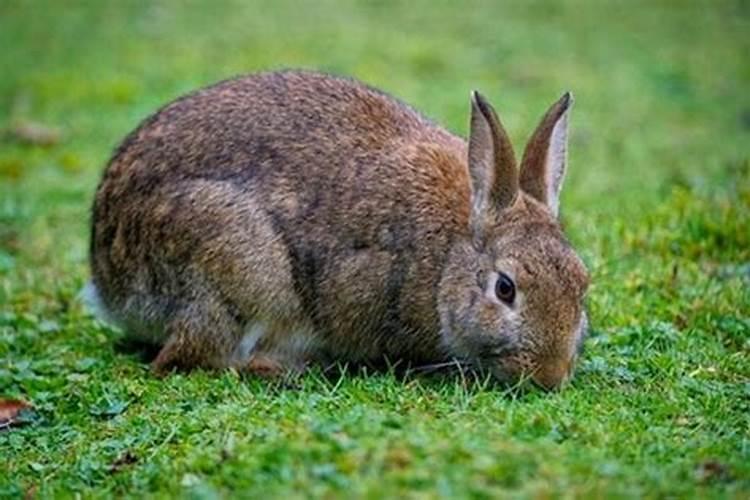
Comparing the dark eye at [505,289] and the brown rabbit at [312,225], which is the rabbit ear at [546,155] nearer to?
the brown rabbit at [312,225]

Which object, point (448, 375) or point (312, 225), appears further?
point (312, 225)

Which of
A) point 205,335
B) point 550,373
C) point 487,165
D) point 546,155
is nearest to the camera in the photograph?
point 550,373

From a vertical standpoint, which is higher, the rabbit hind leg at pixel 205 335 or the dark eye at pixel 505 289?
the dark eye at pixel 505 289

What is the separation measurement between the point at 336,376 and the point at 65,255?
3.25 metres

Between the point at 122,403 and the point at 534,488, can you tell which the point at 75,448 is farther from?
the point at 534,488

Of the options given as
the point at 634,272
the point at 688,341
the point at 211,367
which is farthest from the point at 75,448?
the point at 634,272

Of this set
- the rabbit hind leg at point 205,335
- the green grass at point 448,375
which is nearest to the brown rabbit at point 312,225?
the rabbit hind leg at point 205,335

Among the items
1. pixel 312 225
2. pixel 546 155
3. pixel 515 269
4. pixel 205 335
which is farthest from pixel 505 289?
pixel 205 335

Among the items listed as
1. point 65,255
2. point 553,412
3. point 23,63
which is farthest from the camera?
point 23,63

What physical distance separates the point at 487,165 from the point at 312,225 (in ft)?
3.21

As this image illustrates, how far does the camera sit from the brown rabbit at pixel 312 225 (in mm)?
6484

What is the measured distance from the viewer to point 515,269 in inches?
240

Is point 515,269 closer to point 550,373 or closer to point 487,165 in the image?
point 550,373

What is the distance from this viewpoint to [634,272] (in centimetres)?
817
